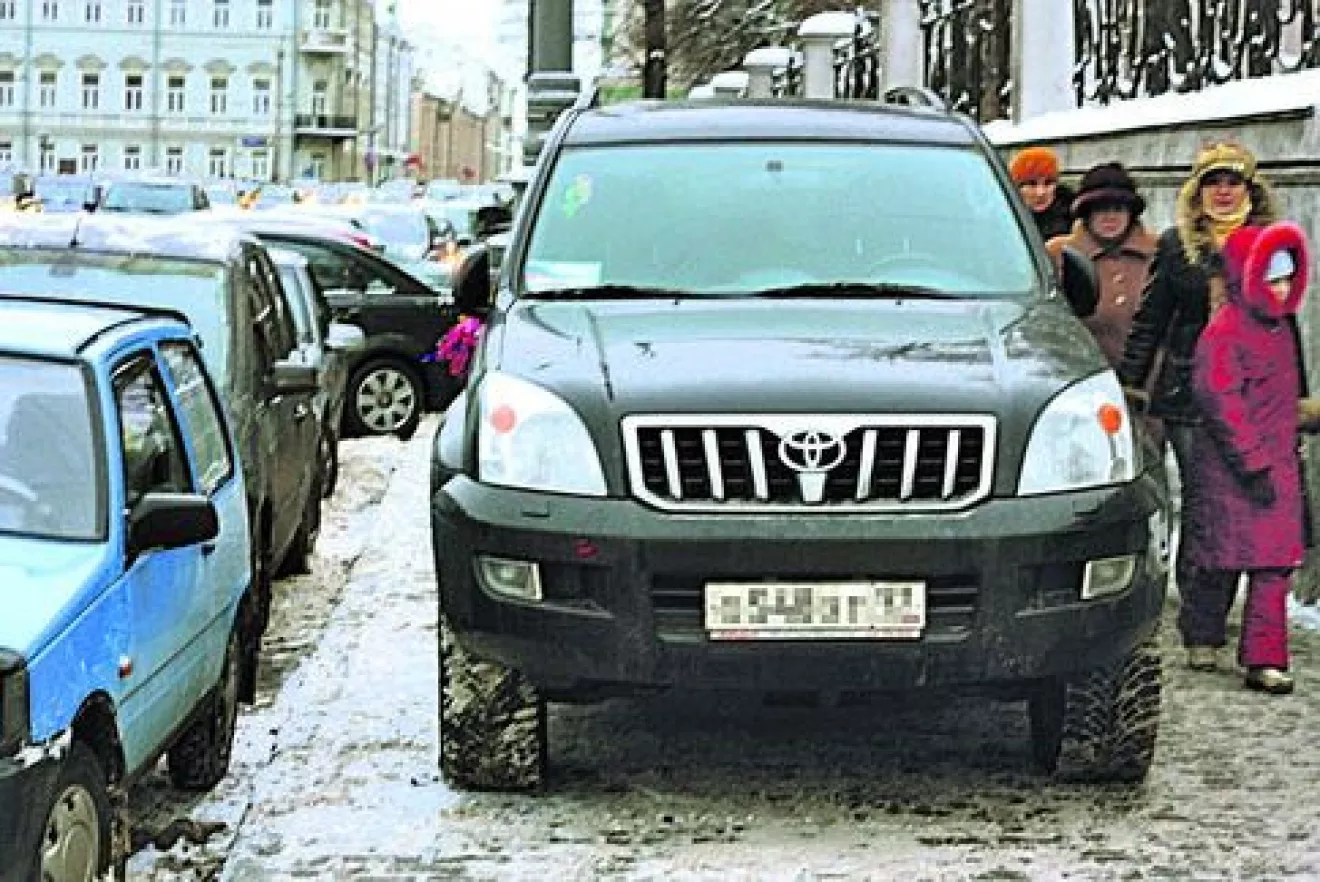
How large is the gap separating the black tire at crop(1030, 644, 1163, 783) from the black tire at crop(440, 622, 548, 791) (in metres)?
1.32

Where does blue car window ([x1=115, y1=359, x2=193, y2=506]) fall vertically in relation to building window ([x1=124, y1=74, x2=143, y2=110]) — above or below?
below

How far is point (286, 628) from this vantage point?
1011 centimetres

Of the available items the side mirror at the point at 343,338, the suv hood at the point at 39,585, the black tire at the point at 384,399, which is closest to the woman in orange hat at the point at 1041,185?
the side mirror at the point at 343,338

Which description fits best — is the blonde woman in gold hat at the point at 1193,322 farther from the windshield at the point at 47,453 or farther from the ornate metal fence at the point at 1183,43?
the windshield at the point at 47,453

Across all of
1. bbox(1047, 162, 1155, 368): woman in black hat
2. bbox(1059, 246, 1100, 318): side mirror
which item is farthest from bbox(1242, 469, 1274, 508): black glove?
bbox(1047, 162, 1155, 368): woman in black hat

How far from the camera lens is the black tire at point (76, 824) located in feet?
16.7

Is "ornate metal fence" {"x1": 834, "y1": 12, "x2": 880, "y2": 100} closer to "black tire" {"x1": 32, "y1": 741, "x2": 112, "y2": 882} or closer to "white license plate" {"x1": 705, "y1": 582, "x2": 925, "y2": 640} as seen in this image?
"white license plate" {"x1": 705, "y1": 582, "x2": 925, "y2": 640}

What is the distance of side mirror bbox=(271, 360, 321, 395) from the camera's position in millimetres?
9789

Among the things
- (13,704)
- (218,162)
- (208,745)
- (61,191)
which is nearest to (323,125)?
(218,162)

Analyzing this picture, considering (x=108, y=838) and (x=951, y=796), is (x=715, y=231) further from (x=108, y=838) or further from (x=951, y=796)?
(x=108, y=838)

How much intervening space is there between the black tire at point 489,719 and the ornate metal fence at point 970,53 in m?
12.5

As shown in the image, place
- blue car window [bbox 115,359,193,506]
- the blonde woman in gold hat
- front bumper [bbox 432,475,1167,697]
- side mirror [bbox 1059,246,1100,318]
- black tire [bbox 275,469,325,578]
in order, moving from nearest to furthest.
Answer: front bumper [bbox 432,475,1167,697]
blue car window [bbox 115,359,193,506]
side mirror [bbox 1059,246,1100,318]
the blonde woman in gold hat
black tire [bbox 275,469,325,578]

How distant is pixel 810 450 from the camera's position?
6.26 meters

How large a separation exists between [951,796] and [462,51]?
387 ft
